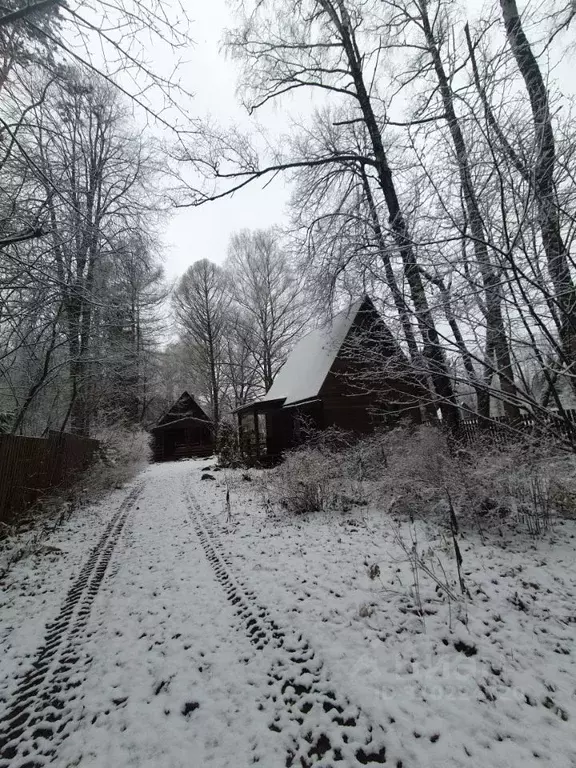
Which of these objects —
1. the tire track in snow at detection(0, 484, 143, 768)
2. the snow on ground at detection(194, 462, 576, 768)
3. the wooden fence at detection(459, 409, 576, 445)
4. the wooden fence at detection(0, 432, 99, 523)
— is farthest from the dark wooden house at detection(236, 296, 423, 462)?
the tire track in snow at detection(0, 484, 143, 768)

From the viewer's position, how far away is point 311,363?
14.3m

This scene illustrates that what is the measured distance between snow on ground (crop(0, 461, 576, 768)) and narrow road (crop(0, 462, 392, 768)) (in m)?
0.01

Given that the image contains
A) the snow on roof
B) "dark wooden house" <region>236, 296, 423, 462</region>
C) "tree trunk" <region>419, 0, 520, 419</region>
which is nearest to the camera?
"tree trunk" <region>419, 0, 520, 419</region>

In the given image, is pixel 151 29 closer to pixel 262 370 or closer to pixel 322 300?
pixel 322 300

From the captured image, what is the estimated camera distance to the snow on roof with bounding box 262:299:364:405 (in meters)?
12.1

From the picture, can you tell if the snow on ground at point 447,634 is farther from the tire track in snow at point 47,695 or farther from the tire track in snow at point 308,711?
the tire track in snow at point 47,695

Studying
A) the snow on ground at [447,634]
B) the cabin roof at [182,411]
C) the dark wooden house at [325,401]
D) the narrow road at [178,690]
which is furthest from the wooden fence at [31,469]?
the cabin roof at [182,411]

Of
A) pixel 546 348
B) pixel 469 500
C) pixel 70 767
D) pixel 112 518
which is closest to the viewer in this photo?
pixel 70 767

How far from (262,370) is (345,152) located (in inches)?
659

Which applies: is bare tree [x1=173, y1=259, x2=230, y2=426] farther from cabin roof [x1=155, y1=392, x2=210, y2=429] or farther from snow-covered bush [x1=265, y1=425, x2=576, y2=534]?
snow-covered bush [x1=265, y1=425, x2=576, y2=534]

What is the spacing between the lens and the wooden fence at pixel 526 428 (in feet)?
11.9

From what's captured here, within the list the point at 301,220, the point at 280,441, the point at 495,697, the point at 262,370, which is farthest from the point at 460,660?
the point at 262,370

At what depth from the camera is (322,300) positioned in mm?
8766

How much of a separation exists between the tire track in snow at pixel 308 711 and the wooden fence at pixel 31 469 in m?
4.76
